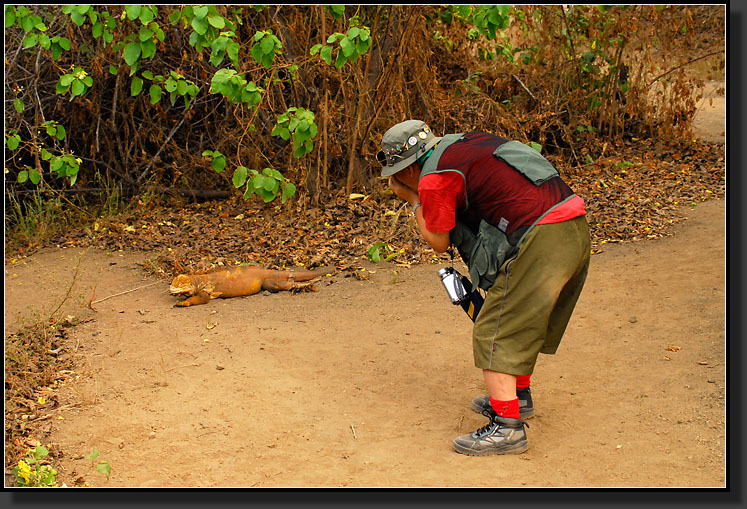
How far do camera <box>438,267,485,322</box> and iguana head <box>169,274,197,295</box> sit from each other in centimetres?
241

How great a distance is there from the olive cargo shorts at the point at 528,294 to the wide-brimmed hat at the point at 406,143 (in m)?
0.59

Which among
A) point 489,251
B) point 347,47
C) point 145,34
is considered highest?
point 145,34

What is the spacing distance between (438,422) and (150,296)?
2.72 m

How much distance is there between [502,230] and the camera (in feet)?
10.9

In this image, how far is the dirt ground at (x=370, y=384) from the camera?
3.42 m

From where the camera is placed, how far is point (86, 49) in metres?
7.07

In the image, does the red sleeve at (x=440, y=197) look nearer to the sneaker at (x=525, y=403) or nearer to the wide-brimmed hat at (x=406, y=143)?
A: the wide-brimmed hat at (x=406, y=143)

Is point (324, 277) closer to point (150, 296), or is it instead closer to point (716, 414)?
point (150, 296)

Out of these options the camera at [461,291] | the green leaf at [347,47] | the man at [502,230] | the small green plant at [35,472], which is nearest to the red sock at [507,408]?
the man at [502,230]

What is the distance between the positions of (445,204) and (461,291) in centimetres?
52

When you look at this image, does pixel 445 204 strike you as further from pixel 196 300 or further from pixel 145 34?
pixel 145 34

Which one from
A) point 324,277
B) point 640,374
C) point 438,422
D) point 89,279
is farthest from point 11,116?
point 640,374

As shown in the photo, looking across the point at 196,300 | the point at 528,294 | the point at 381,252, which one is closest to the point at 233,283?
the point at 196,300

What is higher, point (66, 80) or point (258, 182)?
point (66, 80)
